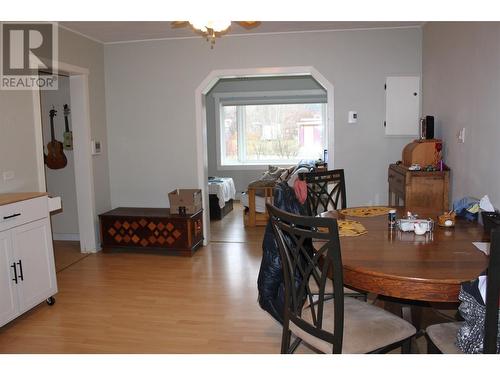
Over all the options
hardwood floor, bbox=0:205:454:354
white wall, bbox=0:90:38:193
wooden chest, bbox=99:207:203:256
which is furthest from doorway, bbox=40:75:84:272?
white wall, bbox=0:90:38:193

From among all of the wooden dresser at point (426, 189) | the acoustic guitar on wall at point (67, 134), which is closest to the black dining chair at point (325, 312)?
the wooden dresser at point (426, 189)

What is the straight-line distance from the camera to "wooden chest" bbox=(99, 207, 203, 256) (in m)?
4.65

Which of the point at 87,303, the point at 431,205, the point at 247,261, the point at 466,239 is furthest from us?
→ the point at 247,261

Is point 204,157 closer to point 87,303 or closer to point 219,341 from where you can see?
point 87,303

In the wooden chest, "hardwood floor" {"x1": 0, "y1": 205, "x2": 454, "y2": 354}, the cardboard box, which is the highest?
the cardboard box

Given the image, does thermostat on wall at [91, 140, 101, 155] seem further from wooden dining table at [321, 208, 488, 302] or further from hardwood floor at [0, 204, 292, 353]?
wooden dining table at [321, 208, 488, 302]

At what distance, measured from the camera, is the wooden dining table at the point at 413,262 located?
1.66 m

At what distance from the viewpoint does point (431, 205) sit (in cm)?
374

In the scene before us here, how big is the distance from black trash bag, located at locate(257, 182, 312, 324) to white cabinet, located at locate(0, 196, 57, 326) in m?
1.80

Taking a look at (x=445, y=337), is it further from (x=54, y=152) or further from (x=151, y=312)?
(x=54, y=152)

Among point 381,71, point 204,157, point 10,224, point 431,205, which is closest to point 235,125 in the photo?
point 204,157

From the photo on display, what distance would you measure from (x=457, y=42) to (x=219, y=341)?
302cm

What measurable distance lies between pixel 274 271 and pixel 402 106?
124 inches

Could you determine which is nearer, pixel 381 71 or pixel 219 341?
pixel 219 341
